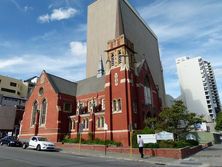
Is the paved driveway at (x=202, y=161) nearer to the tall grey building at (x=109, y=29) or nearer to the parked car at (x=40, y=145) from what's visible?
the parked car at (x=40, y=145)

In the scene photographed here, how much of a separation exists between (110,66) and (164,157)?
21.7m

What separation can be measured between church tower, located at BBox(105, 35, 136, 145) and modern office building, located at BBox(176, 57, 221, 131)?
102 metres

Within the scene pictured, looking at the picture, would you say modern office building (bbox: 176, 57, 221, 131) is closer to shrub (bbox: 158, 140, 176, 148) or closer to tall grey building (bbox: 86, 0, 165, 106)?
tall grey building (bbox: 86, 0, 165, 106)

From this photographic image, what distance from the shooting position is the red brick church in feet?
116

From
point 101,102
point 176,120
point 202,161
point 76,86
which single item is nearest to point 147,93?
point 101,102

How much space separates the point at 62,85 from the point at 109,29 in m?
45.4

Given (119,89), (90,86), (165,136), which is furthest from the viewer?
(90,86)

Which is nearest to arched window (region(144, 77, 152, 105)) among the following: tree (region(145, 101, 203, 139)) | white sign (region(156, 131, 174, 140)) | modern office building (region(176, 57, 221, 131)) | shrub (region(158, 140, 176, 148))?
tree (region(145, 101, 203, 139))

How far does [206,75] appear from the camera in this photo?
140750 millimetres

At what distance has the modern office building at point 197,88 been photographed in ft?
425

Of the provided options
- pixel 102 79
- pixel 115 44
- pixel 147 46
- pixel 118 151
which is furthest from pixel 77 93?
pixel 147 46

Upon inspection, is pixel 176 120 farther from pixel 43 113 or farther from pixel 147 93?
pixel 43 113

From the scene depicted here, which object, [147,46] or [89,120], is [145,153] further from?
[147,46]

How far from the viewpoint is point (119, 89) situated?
1439 inches
